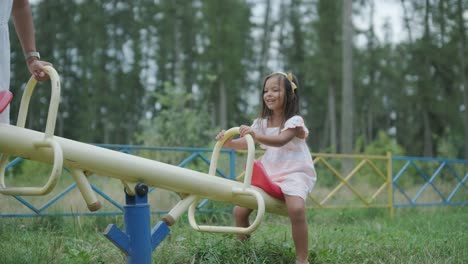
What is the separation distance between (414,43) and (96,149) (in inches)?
705

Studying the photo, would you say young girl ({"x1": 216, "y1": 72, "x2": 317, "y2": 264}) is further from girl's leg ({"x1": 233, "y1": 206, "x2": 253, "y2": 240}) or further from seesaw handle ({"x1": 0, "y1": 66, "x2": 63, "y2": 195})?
seesaw handle ({"x1": 0, "y1": 66, "x2": 63, "y2": 195})

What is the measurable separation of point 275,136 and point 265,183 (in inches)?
10.6

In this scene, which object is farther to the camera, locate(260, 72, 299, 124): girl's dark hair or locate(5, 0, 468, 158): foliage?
locate(5, 0, 468, 158): foliage

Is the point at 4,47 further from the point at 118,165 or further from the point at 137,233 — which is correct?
the point at 137,233

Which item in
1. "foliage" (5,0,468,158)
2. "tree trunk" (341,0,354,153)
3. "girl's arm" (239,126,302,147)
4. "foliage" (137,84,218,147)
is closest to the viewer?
"girl's arm" (239,126,302,147)

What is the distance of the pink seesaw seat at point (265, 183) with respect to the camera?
2.74 m

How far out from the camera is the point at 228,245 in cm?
292

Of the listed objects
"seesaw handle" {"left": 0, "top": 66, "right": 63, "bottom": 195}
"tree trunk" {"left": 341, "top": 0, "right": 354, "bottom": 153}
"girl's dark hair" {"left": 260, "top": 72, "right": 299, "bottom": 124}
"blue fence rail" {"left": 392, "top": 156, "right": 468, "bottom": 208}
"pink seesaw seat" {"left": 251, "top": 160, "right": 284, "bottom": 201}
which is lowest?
"blue fence rail" {"left": 392, "top": 156, "right": 468, "bottom": 208}

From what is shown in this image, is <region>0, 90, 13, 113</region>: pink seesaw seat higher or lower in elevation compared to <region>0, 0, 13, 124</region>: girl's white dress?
lower

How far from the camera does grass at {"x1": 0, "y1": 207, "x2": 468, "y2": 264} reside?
9.00ft

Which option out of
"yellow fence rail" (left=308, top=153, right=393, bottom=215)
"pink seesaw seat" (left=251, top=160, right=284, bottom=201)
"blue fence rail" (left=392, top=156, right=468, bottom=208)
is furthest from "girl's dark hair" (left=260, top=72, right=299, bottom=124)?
"blue fence rail" (left=392, top=156, right=468, bottom=208)

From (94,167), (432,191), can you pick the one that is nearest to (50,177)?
(94,167)

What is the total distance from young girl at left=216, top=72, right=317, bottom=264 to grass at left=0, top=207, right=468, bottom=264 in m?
0.23

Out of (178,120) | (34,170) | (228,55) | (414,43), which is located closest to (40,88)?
(228,55)
